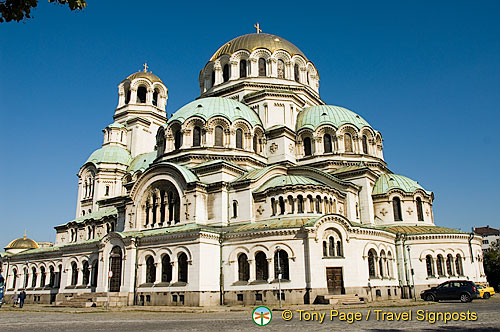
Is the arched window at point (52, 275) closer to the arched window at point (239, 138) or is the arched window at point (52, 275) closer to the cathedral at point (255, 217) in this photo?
the cathedral at point (255, 217)

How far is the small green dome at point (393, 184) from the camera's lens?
121 ft

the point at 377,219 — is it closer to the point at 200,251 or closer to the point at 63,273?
the point at 200,251

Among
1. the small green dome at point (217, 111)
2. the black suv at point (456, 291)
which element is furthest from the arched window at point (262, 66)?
the black suv at point (456, 291)

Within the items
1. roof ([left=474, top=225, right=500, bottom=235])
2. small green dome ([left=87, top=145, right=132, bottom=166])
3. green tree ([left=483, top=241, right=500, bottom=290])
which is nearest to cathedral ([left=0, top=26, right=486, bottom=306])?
small green dome ([left=87, top=145, right=132, bottom=166])

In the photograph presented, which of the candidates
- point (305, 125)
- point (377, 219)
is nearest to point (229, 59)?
point (305, 125)

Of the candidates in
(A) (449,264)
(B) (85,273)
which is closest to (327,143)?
(A) (449,264)

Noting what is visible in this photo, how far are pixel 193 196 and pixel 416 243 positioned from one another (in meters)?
17.9

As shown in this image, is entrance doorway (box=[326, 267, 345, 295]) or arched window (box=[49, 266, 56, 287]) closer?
entrance doorway (box=[326, 267, 345, 295])

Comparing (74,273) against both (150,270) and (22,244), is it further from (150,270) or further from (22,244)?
(22,244)

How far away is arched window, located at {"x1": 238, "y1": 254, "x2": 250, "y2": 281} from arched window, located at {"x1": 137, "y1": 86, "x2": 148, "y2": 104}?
32.4 m

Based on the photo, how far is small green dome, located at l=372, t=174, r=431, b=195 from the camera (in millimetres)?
37000

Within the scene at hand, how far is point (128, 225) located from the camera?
35.0m

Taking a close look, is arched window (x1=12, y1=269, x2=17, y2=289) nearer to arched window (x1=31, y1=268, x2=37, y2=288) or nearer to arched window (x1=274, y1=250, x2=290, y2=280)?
arched window (x1=31, y1=268, x2=37, y2=288)

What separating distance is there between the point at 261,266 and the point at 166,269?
6900 mm
